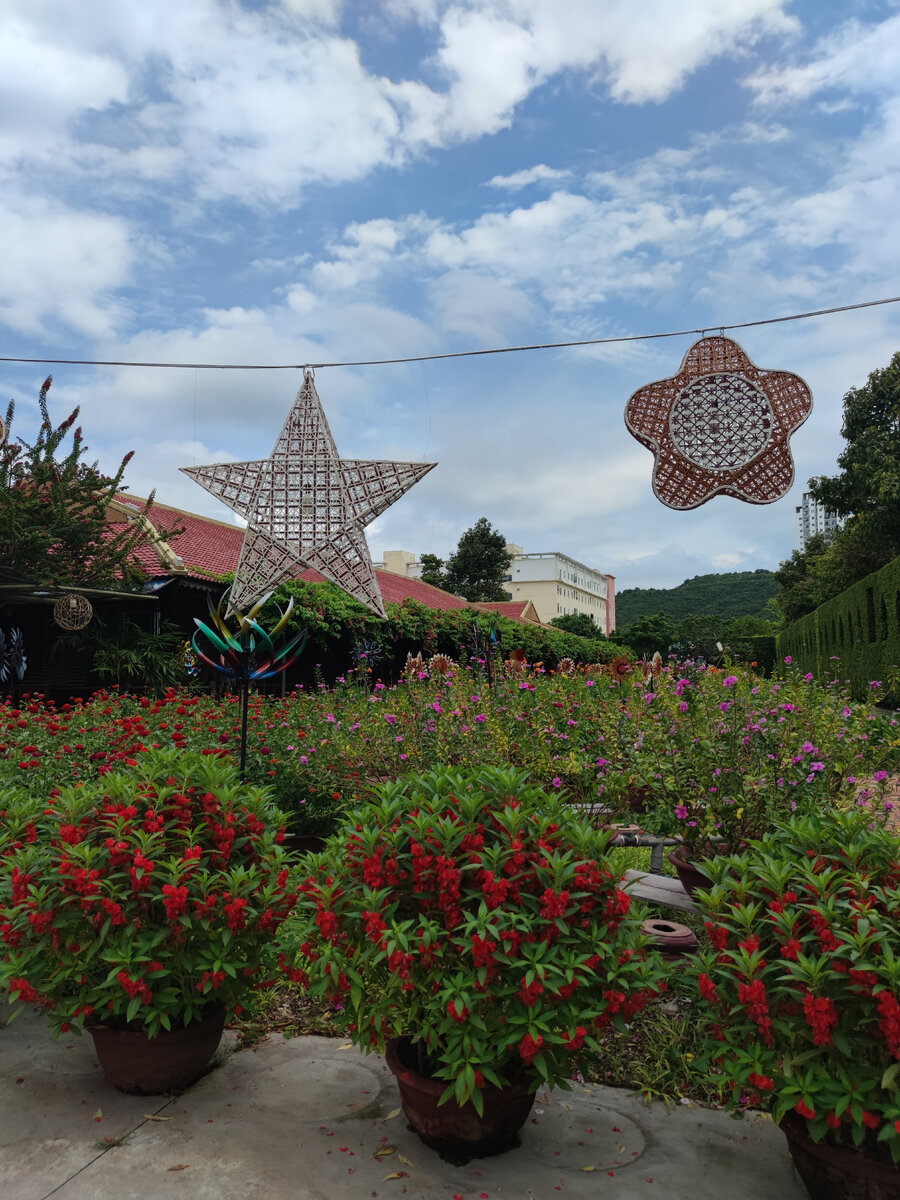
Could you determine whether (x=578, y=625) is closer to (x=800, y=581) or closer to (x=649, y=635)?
(x=649, y=635)

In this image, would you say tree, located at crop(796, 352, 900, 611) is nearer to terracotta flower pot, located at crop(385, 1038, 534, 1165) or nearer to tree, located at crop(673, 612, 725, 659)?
terracotta flower pot, located at crop(385, 1038, 534, 1165)

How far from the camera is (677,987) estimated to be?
2.54 metres

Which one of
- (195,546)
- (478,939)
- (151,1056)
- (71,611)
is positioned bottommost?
(151,1056)

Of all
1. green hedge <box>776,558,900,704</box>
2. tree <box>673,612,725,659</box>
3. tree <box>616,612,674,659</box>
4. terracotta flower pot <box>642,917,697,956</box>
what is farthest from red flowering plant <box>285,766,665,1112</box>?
tree <box>673,612,725,659</box>

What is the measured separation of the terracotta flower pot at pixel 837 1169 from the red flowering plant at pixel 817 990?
2 cm

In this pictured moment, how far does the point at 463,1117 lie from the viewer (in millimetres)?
2354

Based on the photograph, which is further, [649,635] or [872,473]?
[649,635]

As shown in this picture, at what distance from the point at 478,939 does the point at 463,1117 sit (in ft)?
2.26

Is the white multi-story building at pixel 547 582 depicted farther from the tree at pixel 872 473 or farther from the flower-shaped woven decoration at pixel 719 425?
the flower-shaped woven decoration at pixel 719 425

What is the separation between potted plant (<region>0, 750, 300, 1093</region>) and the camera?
2.54 metres

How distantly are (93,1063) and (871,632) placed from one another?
63.3ft

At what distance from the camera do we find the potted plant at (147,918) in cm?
254

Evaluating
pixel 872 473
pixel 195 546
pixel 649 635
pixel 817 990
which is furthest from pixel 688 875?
pixel 649 635

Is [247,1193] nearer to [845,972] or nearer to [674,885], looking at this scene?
[845,972]
